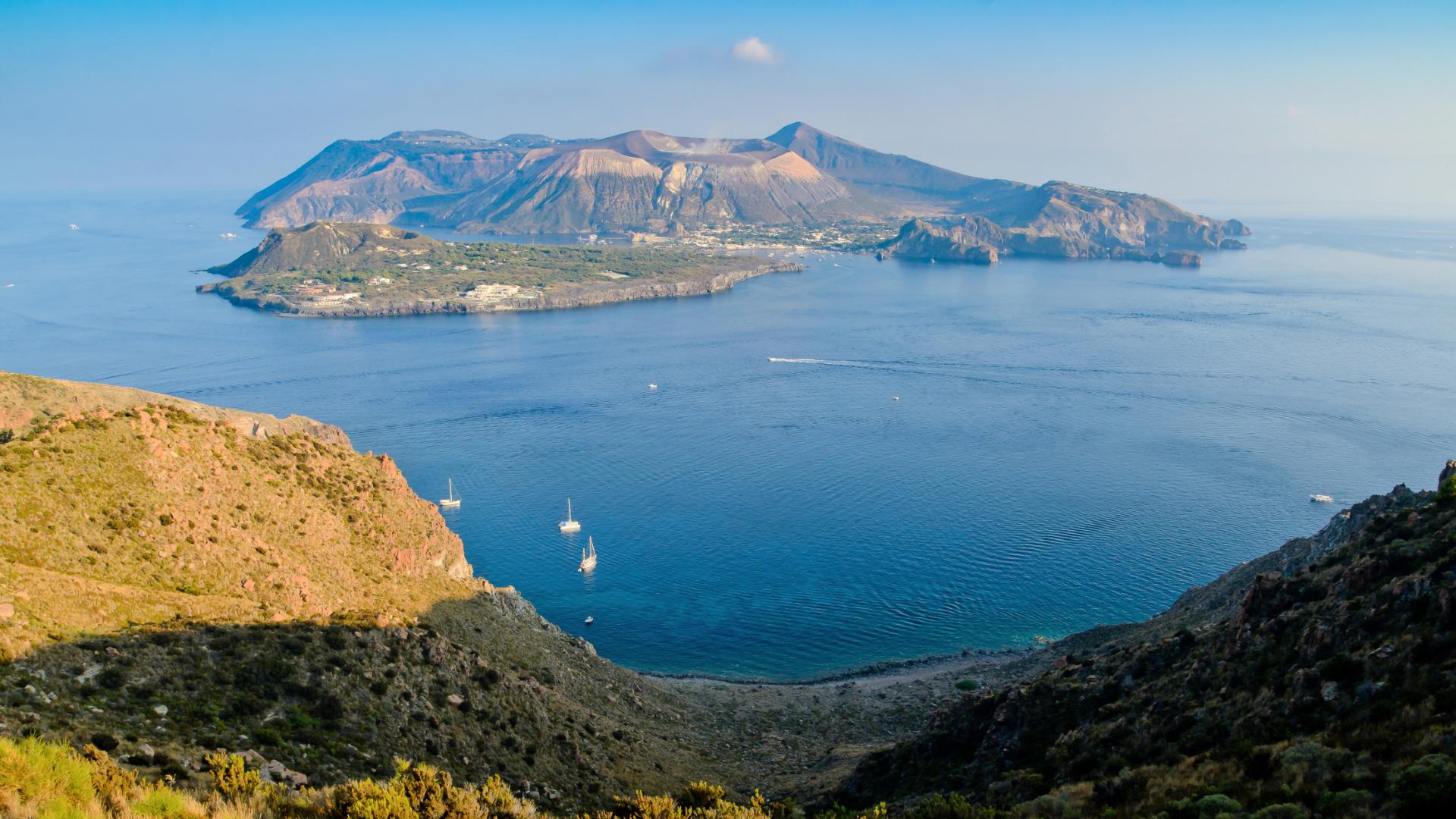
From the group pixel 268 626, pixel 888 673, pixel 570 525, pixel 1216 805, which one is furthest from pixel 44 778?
pixel 570 525

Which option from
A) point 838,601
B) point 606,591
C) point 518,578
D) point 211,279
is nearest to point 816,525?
point 838,601

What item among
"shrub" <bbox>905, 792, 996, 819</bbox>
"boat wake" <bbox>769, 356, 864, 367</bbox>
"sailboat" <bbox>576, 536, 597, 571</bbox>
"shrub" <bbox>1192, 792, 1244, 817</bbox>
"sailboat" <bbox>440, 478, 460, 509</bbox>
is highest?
"shrub" <bbox>1192, 792, 1244, 817</bbox>

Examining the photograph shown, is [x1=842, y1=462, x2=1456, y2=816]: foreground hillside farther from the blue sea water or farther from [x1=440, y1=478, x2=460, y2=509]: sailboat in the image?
[x1=440, y1=478, x2=460, y2=509]: sailboat

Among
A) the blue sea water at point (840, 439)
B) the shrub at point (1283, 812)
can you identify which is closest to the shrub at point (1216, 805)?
the shrub at point (1283, 812)

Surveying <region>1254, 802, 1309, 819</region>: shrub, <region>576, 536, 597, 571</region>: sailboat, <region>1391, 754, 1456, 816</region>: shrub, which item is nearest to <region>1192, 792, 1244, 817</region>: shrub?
<region>1254, 802, 1309, 819</region>: shrub

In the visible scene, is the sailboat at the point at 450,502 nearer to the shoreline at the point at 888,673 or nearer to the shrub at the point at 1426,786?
the shoreline at the point at 888,673

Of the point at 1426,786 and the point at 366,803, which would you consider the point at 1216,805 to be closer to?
the point at 1426,786
